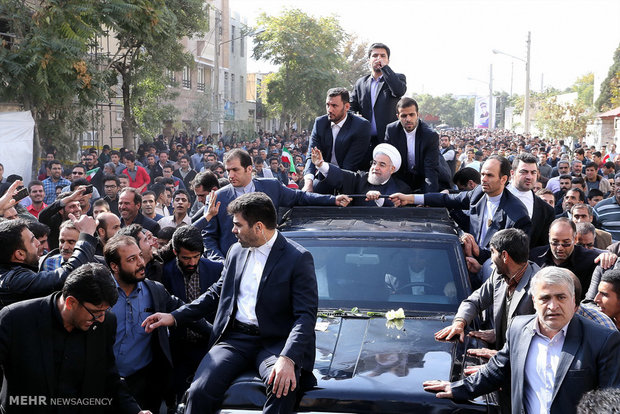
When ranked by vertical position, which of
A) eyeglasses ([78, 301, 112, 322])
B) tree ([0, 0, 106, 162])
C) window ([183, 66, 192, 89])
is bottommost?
eyeglasses ([78, 301, 112, 322])

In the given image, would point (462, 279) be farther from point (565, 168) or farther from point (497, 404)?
point (565, 168)

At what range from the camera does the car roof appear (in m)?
5.94

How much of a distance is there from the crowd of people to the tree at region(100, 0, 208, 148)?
34.3ft

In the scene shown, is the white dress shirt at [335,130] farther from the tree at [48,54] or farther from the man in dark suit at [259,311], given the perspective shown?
the tree at [48,54]

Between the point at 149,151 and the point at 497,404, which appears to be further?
the point at 149,151

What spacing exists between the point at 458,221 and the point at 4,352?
4649 mm

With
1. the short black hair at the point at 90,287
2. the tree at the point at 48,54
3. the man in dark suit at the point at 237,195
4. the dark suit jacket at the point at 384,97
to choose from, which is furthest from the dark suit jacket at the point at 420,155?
the tree at the point at 48,54

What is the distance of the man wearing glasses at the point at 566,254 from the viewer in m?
6.28

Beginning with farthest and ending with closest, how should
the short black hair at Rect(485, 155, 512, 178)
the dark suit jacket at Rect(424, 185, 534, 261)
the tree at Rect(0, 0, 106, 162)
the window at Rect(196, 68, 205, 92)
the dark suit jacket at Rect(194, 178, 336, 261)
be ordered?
the window at Rect(196, 68, 205, 92) < the tree at Rect(0, 0, 106, 162) < the dark suit jacket at Rect(194, 178, 336, 261) < the short black hair at Rect(485, 155, 512, 178) < the dark suit jacket at Rect(424, 185, 534, 261)

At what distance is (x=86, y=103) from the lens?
1658cm

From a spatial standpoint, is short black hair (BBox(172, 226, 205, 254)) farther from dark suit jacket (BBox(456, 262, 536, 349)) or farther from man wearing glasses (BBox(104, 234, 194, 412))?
dark suit jacket (BBox(456, 262, 536, 349))

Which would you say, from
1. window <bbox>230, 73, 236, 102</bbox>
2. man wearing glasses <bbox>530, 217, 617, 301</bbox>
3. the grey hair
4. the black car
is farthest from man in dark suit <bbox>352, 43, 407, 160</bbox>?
window <bbox>230, 73, 236, 102</bbox>

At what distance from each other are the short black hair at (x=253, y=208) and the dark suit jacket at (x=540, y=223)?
3.25 metres

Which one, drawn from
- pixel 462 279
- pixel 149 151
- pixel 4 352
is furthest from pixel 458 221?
pixel 149 151
